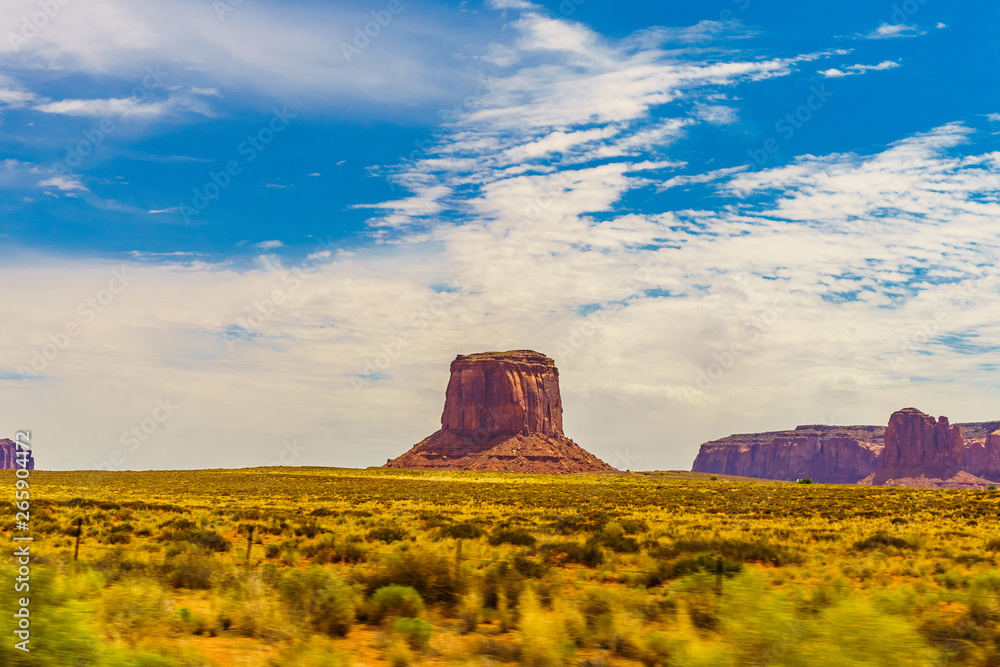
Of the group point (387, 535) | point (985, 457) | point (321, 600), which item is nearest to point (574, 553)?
point (387, 535)

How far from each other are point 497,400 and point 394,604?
155m

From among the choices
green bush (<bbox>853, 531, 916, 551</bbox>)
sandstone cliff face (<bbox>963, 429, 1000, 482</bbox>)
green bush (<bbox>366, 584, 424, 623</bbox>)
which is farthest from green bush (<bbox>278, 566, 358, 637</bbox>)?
sandstone cliff face (<bbox>963, 429, 1000, 482</bbox>)

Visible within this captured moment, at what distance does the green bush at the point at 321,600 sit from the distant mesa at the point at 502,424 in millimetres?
132045

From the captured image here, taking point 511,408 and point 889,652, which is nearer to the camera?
point 889,652

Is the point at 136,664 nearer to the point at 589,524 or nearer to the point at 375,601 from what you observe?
the point at 375,601

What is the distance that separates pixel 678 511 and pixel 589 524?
9986mm

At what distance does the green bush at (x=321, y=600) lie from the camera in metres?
10.2

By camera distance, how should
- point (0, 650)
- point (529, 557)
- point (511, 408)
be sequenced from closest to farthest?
point (0, 650)
point (529, 557)
point (511, 408)

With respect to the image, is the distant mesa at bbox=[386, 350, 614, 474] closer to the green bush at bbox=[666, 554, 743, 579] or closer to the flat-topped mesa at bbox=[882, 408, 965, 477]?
the flat-topped mesa at bbox=[882, 408, 965, 477]

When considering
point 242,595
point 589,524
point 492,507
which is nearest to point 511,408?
point 492,507

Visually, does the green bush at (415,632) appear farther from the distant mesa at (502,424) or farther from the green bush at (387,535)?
the distant mesa at (502,424)

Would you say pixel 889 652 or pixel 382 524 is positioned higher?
pixel 889 652

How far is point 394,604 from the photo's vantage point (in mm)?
11477

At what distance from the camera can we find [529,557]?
19.1 m
